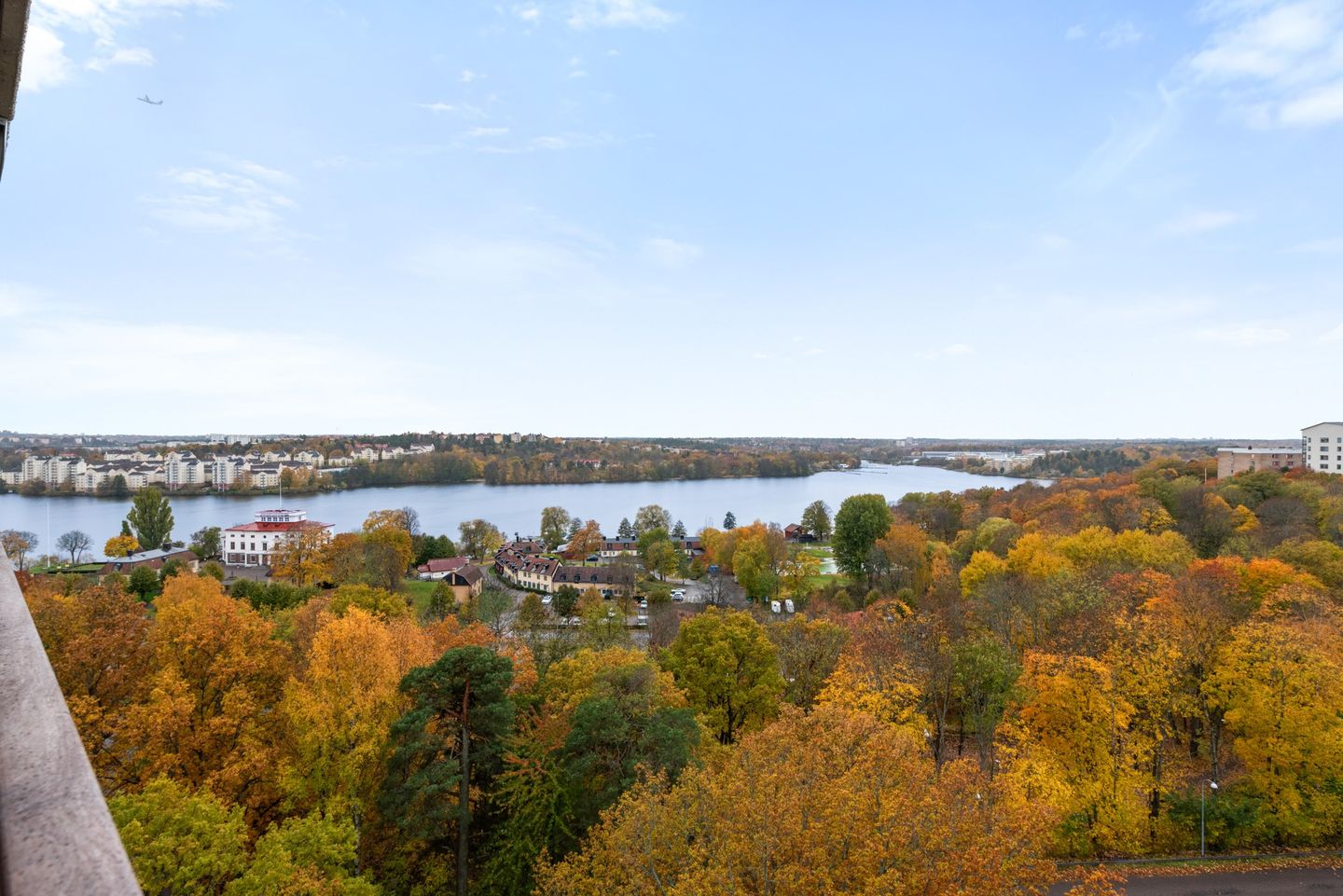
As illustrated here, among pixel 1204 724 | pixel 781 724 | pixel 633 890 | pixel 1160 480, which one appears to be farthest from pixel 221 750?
pixel 1160 480

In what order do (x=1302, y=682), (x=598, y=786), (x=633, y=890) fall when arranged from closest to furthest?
(x=633, y=890)
(x=598, y=786)
(x=1302, y=682)

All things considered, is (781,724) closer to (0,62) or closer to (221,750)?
(221,750)

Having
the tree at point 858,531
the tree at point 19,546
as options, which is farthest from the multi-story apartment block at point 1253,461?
the tree at point 19,546

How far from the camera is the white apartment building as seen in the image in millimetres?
54656

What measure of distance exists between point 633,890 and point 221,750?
7.39 meters

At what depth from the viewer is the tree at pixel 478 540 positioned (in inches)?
1916

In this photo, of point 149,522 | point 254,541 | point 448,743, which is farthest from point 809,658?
point 149,522

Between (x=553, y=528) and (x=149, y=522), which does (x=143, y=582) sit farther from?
(x=553, y=528)

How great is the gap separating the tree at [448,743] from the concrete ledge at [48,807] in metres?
10.3

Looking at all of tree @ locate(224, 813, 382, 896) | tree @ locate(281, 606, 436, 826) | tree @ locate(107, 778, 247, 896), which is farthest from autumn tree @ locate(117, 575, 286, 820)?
tree @ locate(224, 813, 382, 896)

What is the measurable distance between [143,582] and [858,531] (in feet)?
105

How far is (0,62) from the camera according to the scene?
66.9 inches

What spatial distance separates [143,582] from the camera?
29203 mm

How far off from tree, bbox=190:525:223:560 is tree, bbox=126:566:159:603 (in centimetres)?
1525
